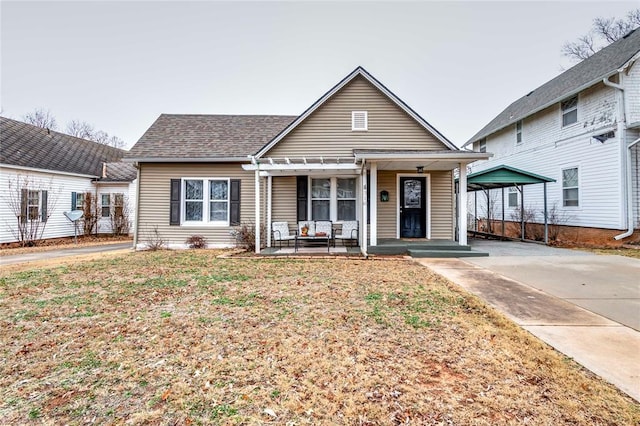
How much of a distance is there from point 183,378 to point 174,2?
15.9 meters

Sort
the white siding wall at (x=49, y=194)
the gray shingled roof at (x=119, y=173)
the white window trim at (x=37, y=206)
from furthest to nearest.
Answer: the gray shingled roof at (x=119, y=173)
the white window trim at (x=37, y=206)
the white siding wall at (x=49, y=194)

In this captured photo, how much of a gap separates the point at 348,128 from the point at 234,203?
501 cm

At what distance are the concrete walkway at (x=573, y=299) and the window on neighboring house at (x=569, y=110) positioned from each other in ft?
23.4

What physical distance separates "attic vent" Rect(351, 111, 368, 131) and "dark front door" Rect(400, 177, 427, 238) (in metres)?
Answer: 2.33

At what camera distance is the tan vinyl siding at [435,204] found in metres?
10.6

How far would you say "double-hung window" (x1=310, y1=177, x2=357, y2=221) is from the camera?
35.4 feet

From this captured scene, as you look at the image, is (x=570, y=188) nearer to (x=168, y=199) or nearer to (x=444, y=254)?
(x=444, y=254)

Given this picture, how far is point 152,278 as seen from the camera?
637cm

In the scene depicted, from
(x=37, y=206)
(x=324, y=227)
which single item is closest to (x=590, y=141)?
(x=324, y=227)

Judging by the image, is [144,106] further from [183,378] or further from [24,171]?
[183,378]

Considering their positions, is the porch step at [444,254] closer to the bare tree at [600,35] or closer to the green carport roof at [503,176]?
the green carport roof at [503,176]

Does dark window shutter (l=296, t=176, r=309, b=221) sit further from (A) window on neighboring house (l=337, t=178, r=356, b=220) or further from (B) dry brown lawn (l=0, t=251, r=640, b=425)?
(B) dry brown lawn (l=0, t=251, r=640, b=425)

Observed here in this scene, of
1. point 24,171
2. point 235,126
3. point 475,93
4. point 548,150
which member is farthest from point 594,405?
point 475,93

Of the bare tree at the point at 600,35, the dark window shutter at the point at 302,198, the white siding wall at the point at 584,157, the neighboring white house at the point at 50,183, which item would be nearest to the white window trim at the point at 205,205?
the dark window shutter at the point at 302,198
